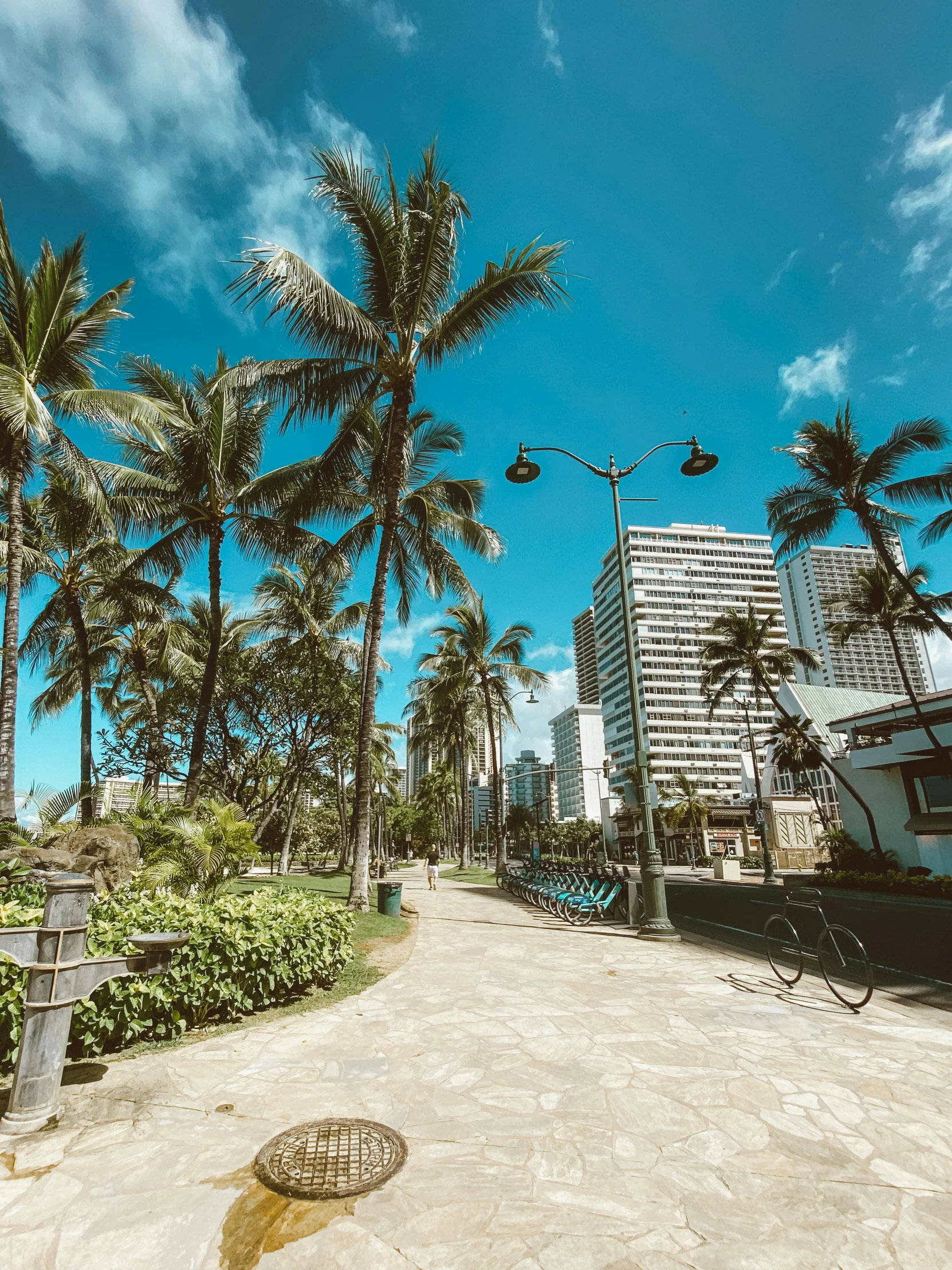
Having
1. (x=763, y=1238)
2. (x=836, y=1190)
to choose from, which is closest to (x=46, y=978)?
(x=763, y=1238)

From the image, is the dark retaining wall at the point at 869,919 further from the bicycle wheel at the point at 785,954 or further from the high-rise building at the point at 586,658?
the high-rise building at the point at 586,658

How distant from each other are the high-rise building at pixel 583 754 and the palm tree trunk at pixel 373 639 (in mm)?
104142

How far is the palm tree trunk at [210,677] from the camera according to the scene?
577 inches

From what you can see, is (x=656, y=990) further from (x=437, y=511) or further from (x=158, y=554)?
(x=158, y=554)

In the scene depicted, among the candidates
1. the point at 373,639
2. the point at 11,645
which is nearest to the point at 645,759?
the point at 373,639

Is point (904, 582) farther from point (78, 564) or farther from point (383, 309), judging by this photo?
point (78, 564)

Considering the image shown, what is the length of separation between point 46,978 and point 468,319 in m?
13.5

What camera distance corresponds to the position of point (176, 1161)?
128 inches

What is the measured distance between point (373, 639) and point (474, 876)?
78.1 feet

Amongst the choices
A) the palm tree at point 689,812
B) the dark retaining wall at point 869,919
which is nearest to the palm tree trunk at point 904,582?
the dark retaining wall at point 869,919

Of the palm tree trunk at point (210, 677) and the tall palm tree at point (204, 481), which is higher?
the tall palm tree at point (204, 481)

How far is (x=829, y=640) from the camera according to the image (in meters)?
88.3

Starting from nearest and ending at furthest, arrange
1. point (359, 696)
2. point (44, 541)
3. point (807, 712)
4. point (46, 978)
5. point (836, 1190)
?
point (836, 1190), point (46, 978), point (44, 541), point (359, 696), point (807, 712)

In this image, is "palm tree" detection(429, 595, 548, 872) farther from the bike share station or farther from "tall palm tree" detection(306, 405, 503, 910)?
the bike share station
